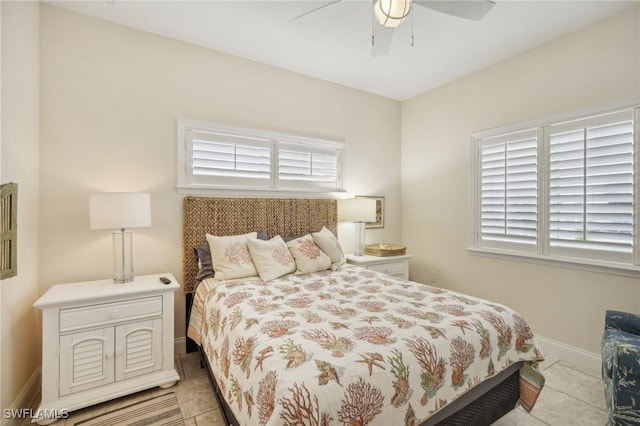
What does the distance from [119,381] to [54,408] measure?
13.0 inches

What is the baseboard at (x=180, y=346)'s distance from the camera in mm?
2672

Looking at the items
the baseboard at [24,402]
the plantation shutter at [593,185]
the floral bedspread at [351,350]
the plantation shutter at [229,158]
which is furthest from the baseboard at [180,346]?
the plantation shutter at [593,185]

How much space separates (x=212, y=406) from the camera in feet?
6.53

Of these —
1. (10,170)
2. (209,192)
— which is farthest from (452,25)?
(10,170)

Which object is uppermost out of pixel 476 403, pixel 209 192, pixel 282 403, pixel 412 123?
pixel 412 123

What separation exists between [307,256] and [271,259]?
0.34m

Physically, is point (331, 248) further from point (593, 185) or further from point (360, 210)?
point (593, 185)

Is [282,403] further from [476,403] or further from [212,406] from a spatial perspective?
[212,406]

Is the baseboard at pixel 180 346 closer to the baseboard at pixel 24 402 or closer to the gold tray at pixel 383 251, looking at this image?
the baseboard at pixel 24 402

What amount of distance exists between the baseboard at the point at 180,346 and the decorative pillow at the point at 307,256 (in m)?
1.19

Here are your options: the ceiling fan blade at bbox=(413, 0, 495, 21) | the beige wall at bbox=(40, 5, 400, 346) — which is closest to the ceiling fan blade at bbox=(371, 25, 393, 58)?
the ceiling fan blade at bbox=(413, 0, 495, 21)

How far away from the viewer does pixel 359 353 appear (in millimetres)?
1236

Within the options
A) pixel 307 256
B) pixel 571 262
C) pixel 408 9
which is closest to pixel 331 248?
pixel 307 256

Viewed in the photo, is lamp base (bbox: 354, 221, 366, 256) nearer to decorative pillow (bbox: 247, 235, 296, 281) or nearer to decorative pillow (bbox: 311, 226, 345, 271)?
decorative pillow (bbox: 311, 226, 345, 271)
